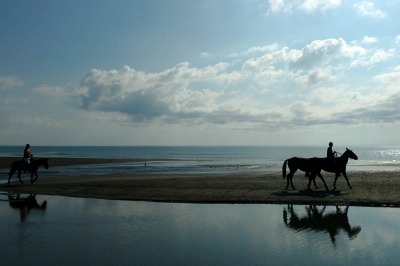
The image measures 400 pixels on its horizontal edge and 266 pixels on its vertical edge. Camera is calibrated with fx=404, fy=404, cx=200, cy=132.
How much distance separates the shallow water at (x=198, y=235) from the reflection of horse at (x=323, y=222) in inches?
1.1

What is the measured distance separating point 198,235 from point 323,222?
4347 mm

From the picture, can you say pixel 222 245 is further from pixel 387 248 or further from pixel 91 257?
pixel 387 248

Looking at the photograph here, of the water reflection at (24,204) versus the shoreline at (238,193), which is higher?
the shoreline at (238,193)

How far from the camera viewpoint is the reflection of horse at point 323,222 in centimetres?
1174

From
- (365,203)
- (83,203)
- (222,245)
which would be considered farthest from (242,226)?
(83,203)

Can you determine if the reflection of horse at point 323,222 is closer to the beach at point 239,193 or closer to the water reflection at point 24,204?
the beach at point 239,193

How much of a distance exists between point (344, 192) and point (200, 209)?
756cm

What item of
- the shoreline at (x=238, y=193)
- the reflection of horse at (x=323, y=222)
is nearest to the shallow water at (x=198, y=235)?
the reflection of horse at (x=323, y=222)

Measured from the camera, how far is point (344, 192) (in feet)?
62.7

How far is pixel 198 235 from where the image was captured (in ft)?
37.1

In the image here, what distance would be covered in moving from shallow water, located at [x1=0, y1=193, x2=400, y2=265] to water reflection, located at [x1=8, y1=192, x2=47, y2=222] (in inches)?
5.9

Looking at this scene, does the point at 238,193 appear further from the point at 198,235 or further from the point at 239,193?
the point at 198,235

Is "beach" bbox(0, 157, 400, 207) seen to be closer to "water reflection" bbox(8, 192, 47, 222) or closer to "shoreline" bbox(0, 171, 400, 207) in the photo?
"shoreline" bbox(0, 171, 400, 207)

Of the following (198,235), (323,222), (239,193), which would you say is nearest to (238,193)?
(239,193)
